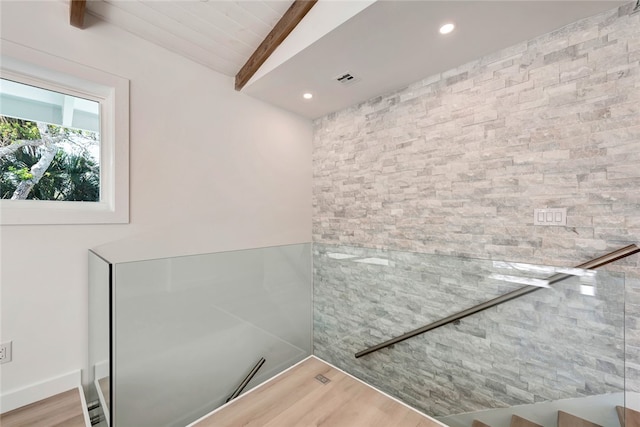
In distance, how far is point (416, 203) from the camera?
2.33m

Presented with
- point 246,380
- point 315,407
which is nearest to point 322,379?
point 315,407

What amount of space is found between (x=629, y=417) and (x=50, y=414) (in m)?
3.20

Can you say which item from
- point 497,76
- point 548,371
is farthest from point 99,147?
point 548,371

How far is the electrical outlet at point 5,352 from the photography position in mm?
1522

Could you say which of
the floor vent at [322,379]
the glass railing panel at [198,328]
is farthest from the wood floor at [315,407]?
the glass railing panel at [198,328]

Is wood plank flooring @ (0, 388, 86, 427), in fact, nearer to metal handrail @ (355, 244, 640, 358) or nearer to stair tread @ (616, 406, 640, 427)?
metal handrail @ (355, 244, 640, 358)

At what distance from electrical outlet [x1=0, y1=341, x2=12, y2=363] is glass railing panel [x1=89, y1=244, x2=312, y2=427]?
2.13 ft

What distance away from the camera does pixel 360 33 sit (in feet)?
5.67

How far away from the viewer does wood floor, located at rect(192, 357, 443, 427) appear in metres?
1.77

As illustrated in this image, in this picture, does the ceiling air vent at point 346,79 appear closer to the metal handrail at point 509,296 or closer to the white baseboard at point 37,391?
the metal handrail at point 509,296

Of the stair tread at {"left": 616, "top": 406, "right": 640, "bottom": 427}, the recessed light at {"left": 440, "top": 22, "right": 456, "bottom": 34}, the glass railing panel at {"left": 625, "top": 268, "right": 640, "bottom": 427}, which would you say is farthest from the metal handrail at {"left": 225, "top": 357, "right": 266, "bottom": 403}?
the recessed light at {"left": 440, "top": 22, "right": 456, "bottom": 34}

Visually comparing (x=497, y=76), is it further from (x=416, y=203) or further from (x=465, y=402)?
(x=465, y=402)

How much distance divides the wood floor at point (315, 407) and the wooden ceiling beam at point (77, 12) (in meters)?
2.73

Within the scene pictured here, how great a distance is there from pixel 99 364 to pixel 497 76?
3.22 m
